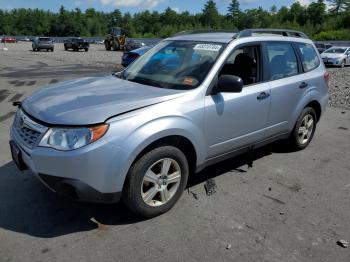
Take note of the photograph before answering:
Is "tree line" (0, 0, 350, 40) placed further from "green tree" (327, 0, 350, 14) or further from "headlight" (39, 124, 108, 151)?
"headlight" (39, 124, 108, 151)

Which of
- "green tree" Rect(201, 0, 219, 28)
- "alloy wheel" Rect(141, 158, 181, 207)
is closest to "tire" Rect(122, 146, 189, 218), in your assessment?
"alloy wheel" Rect(141, 158, 181, 207)

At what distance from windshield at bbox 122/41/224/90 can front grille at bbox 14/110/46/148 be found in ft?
4.25

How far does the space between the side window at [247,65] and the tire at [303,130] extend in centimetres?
124

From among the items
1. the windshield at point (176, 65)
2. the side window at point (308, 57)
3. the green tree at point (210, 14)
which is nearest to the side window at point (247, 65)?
the windshield at point (176, 65)

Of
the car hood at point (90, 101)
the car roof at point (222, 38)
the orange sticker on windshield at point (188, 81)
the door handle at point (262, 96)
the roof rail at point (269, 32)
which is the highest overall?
the roof rail at point (269, 32)

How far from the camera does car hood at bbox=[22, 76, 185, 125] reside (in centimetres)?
322

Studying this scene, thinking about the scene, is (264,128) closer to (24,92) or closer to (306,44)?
(306,44)

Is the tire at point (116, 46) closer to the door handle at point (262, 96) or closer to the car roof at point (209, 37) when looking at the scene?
the car roof at point (209, 37)

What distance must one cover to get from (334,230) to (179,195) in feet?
4.95

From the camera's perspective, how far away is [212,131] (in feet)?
13.0

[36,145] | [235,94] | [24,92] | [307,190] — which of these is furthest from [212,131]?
[24,92]

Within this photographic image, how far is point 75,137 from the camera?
312cm

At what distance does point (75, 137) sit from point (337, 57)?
2450cm

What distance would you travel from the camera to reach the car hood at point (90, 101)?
127 inches
